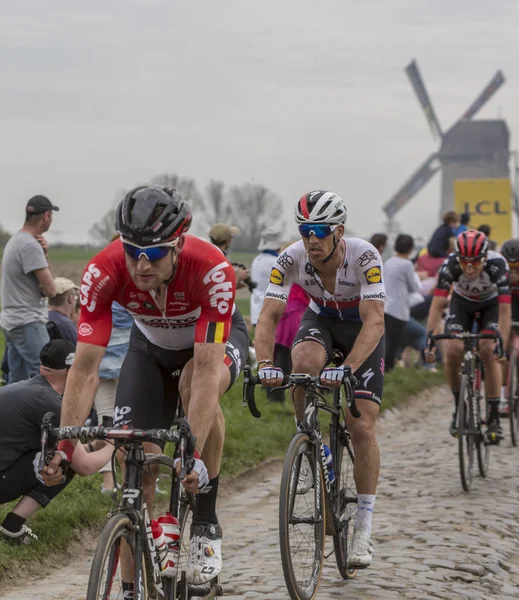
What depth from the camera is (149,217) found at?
4492mm

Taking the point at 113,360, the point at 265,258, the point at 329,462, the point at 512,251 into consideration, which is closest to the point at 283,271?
the point at 329,462

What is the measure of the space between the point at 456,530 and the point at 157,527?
3.97 metres

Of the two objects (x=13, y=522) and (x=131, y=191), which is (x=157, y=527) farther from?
(x=13, y=522)

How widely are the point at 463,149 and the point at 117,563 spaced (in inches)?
4029

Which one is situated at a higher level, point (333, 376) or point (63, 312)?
point (63, 312)

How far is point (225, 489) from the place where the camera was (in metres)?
9.78

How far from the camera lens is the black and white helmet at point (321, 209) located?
642 centimetres

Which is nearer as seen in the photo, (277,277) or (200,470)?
(200,470)

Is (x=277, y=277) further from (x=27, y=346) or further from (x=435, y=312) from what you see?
(x=435, y=312)

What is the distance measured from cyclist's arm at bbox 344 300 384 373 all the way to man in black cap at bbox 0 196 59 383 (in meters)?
3.83

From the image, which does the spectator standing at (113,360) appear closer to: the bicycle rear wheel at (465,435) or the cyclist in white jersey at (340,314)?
the cyclist in white jersey at (340,314)

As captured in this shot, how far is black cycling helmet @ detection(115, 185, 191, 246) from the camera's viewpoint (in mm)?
4488

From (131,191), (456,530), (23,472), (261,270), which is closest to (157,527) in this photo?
(131,191)

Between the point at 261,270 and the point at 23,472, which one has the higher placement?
the point at 261,270
